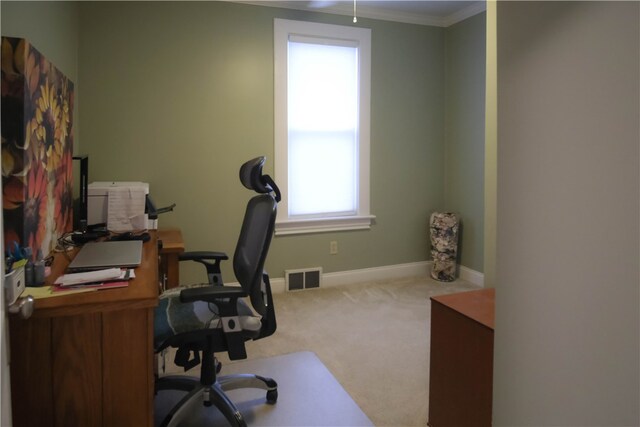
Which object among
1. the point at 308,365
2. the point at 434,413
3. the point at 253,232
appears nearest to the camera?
the point at 434,413

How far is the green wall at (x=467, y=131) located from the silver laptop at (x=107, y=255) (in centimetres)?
297

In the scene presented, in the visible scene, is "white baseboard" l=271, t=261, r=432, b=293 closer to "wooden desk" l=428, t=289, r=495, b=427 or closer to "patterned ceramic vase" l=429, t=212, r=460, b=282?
"patterned ceramic vase" l=429, t=212, r=460, b=282

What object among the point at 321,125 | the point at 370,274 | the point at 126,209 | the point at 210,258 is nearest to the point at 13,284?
the point at 210,258

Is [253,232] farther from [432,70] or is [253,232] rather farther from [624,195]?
[432,70]

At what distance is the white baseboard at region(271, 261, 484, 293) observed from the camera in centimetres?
398

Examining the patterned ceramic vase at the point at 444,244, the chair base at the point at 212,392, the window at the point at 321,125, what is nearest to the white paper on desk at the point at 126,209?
the chair base at the point at 212,392

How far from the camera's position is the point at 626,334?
623 mm

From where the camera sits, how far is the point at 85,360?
4.50 ft

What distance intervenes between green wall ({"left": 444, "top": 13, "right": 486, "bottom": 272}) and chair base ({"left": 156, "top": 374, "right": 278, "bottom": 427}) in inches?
102

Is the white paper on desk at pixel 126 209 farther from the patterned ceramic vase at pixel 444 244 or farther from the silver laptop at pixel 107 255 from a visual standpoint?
the patterned ceramic vase at pixel 444 244

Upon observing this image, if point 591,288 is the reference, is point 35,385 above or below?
below

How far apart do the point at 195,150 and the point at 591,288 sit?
3.22m

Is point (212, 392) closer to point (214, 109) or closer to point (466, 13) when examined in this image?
point (214, 109)

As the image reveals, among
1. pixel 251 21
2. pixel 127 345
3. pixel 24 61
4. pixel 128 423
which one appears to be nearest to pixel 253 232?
pixel 127 345
